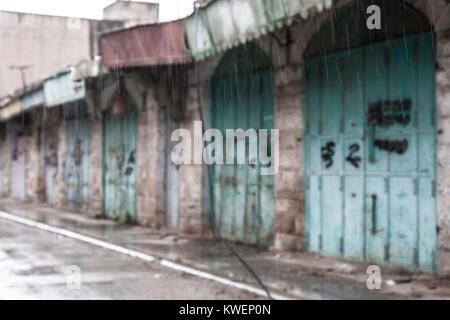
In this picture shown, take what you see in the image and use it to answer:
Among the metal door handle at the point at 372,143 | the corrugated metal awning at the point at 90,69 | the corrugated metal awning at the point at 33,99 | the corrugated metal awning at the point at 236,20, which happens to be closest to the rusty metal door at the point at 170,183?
the corrugated metal awning at the point at 90,69

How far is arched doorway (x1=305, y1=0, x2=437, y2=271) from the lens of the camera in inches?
302

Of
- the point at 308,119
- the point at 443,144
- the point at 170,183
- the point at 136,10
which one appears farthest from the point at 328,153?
the point at 136,10

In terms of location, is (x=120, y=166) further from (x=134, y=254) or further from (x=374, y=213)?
(x=374, y=213)

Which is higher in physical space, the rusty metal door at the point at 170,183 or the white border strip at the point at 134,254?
the rusty metal door at the point at 170,183

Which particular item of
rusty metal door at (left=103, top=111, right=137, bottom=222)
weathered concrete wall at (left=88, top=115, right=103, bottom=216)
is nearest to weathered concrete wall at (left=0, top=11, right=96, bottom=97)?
weathered concrete wall at (left=88, top=115, right=103, bottom=216)

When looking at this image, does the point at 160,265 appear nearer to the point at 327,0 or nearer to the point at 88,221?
the point at 327,0

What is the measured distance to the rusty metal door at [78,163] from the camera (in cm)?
1820

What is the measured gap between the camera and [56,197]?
21.5m

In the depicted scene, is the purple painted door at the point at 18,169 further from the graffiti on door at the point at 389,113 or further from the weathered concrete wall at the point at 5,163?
the graffiti on door at the point at 389,113

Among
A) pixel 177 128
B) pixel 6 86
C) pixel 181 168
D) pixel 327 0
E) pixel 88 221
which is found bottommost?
pixel 88 221

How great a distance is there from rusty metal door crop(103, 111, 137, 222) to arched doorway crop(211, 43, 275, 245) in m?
3.98

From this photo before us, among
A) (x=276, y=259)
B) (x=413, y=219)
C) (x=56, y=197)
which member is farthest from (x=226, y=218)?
(x=56, y=197)

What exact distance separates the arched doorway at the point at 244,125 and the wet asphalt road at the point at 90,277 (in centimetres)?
252
